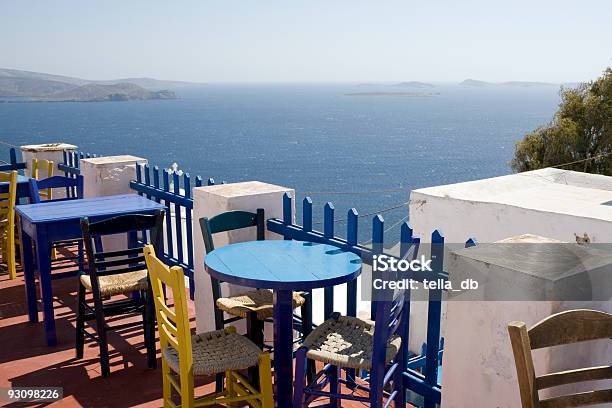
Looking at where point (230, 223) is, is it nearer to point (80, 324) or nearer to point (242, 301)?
point (242, 301)

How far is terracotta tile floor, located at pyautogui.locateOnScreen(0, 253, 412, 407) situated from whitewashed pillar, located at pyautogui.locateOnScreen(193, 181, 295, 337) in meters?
0.59

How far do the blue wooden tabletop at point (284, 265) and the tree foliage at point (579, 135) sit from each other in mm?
27719

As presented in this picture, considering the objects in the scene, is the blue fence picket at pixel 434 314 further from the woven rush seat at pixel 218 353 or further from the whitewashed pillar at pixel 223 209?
the whitewashed pillar at pixel 223 209

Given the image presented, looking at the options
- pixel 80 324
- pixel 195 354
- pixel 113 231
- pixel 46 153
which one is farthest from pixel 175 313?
pixel 46 153

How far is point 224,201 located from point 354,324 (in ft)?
5.14

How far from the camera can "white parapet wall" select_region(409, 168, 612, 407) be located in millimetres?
2676

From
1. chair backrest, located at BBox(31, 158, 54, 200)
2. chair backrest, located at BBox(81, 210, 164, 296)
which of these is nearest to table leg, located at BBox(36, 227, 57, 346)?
chair backrest, located at BBox(81, 210, 164, 296)

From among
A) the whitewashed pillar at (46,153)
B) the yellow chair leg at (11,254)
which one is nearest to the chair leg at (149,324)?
the yellow chair leg at (11,254)

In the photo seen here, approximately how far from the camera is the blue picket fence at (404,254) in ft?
10.9

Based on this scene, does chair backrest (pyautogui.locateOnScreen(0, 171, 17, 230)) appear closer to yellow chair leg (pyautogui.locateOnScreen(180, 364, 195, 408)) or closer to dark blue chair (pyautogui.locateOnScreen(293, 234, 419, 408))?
yellow chair leg (pyautogui.locateOnScreen(180, 364, 195, 408))

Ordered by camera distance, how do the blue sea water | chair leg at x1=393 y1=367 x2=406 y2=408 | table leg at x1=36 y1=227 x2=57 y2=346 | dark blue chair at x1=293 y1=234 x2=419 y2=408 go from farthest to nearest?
the blue sea water, table leg at x1=36 y1=227 x2=57 y2=346, chair leg at x1=393 y1=367 x2=406 y2=408, dark blue chair at x1=293 y1=234 x2=419 y2=408

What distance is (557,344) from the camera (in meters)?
2.21

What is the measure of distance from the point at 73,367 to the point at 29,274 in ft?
3.74

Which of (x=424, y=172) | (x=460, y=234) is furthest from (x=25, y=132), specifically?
(x=460, y=234)
